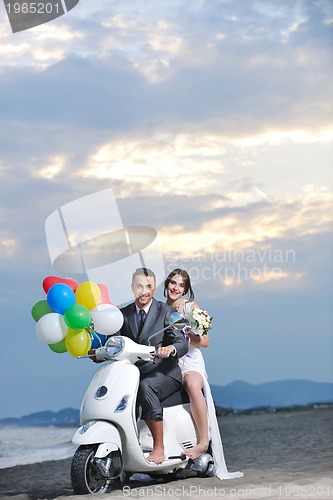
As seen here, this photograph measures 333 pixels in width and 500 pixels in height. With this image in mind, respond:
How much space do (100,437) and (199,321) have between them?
3.49ft

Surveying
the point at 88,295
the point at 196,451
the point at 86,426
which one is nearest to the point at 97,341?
the point at 88,295

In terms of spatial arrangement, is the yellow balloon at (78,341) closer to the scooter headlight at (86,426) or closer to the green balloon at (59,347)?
the green balloon at (59,347)

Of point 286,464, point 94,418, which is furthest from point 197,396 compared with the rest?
point 286,464

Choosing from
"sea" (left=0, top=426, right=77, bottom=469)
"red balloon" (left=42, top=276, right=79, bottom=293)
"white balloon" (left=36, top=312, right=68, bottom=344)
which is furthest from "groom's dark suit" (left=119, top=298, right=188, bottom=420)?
"sea" (left=0, top=426, right=77, bottom=469)

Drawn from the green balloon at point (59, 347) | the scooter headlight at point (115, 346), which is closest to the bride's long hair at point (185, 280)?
the scooter headlight at point (115, 346)

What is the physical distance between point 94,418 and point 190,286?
1.23m

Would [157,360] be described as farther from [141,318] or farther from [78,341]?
[78,341]

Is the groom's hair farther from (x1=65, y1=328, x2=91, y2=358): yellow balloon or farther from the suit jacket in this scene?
(x1=65, y1=328, x2=91, y2=358): yellow balloon

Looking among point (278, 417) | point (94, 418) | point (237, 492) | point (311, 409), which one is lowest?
point (311, 409)

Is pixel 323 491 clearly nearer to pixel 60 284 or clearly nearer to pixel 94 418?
pixel 94 418

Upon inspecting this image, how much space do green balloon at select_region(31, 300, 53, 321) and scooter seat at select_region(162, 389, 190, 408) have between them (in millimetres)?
993

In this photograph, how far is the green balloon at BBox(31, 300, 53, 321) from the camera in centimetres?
549

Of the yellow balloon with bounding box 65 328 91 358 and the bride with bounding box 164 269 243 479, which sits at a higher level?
the yellow balloon with bounding box 65 328 91 358

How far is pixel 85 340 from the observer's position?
17.4 feet
